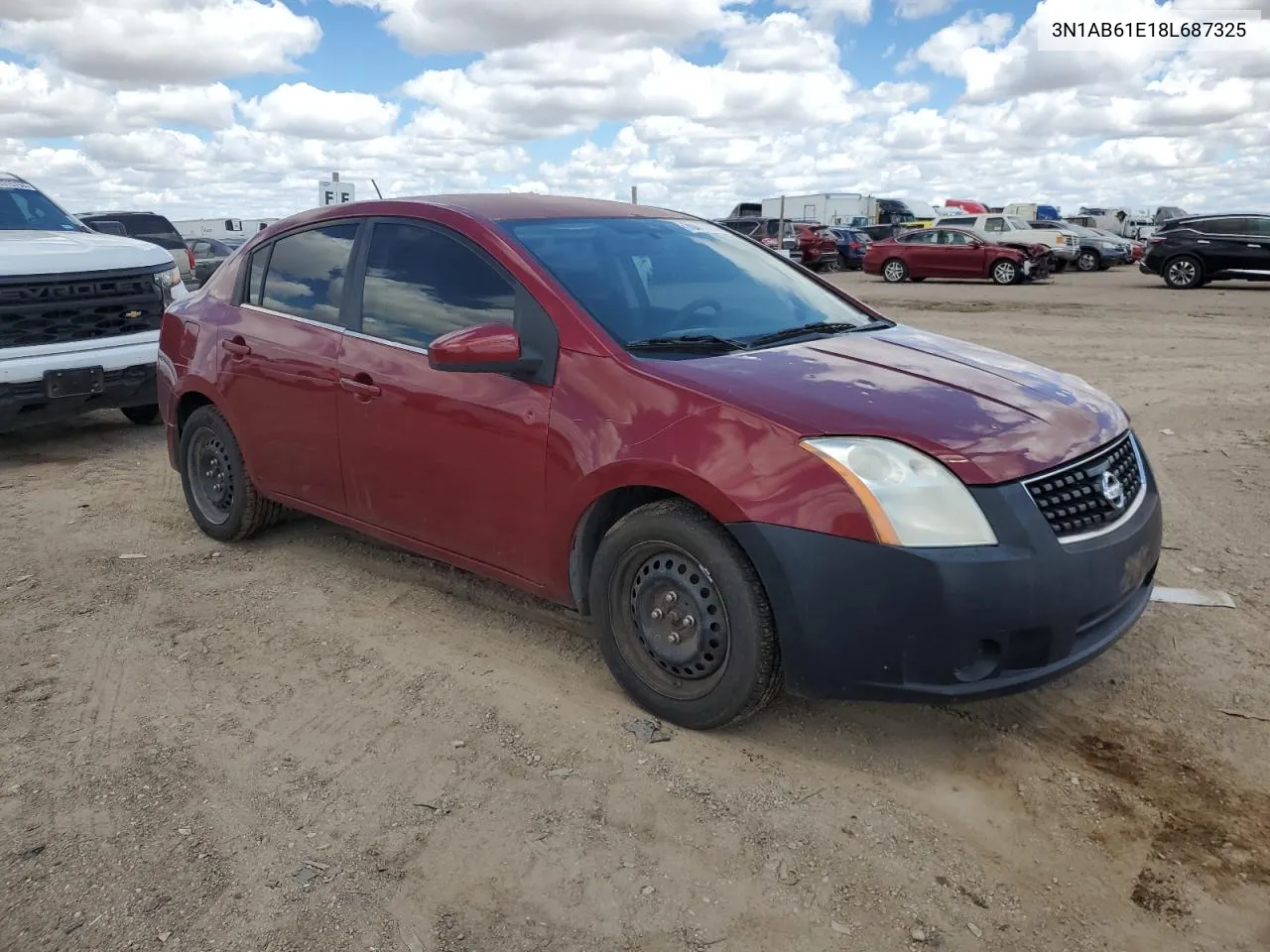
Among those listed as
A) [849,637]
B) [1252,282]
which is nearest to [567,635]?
[849,637]

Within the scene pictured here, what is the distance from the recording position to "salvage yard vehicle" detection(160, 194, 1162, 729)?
2869 mm

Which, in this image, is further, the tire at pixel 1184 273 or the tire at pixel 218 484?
the tire at pixel 1184 273

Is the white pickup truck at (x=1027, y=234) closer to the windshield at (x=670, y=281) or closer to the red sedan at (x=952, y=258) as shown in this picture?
the red sedan at (x=952, y=258)

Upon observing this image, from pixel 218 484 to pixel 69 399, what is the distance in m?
2.44

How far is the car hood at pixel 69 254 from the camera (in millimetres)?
6879

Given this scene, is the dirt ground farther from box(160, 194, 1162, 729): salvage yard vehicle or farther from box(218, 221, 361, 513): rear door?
box(218, 221, 361, 513): rear door

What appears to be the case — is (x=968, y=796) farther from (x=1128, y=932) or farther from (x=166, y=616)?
(x=166, y=616)

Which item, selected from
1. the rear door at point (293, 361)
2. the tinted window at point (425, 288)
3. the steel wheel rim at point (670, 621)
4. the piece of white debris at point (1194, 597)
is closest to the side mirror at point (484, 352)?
the tinted window at point (425, 288)

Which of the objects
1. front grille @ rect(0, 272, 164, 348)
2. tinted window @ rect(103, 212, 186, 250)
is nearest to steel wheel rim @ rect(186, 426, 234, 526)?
front grille @ rect(0, 272, 164, 348)

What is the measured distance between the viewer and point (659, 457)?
3156 millimetres

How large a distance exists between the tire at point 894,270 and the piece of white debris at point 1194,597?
76.3 feet

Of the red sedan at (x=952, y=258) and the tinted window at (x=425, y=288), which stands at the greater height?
the tinted window at (x=425, y=288)

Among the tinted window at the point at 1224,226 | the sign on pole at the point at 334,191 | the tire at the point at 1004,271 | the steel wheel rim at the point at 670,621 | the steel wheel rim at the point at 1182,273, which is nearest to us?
the steel wheel rim at the point at 670,621

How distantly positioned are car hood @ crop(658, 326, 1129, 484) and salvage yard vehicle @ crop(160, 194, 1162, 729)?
0.01 m
